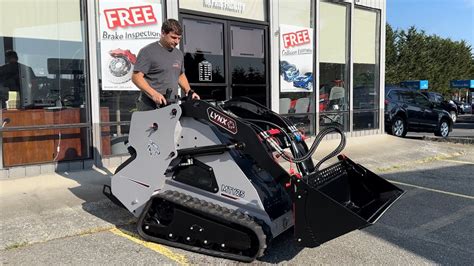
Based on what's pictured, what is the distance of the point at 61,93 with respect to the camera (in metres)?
6.98

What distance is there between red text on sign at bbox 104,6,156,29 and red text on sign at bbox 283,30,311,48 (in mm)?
3530

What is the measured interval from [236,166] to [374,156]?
626cm

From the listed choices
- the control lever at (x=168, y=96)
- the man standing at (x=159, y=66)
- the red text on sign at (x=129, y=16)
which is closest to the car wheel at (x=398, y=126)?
the red text on sign at (x=129, y=16)

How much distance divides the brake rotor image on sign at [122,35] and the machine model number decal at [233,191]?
419 centimetres

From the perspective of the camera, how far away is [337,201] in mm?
3963

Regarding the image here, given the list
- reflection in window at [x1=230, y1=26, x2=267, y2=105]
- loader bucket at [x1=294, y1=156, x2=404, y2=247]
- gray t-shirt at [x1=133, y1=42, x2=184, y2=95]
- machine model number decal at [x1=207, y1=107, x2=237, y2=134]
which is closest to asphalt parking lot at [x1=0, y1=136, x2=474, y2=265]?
loader bucket at [x1=294, y1=156, x2=404, y2=247]

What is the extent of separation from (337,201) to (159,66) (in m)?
2.25

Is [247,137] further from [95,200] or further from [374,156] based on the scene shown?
[374,156]

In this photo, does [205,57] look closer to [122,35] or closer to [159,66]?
[122,35]

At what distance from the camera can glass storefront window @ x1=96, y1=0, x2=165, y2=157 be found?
7199 mm

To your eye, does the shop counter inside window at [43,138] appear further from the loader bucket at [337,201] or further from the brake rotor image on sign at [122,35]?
the loader bucket at [337,201]

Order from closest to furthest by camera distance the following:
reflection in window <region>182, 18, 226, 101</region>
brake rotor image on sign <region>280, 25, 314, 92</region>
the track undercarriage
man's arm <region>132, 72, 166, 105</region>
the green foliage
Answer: the track undercarriage < man's arm <region>132, 72, 166, 105</region> < reflection in window <region>182, 18, 226, 101</region> < brake rotor image on sign <region>280, 25, 314, 92</region> < the green foliage

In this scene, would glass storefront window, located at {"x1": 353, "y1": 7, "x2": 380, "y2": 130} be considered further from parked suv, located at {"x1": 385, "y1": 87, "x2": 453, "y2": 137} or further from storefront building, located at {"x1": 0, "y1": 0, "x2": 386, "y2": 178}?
parked suv, located at {"x1": 385, "y1": 87, "x2": 453, "y2": 137}

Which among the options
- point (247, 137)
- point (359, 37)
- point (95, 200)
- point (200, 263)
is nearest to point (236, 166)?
point (247, 137)
